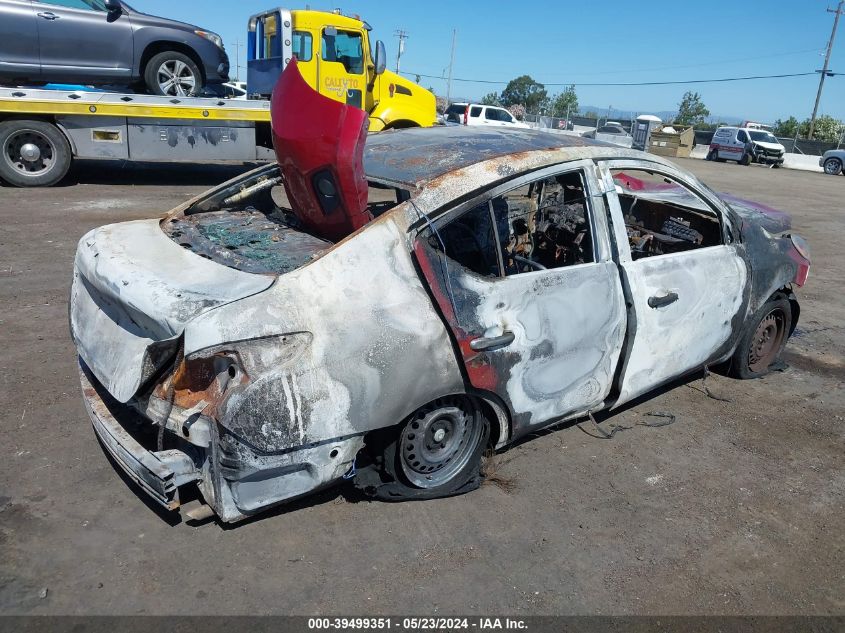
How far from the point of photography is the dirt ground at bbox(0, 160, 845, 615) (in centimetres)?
257

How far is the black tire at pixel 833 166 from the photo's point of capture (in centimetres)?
3009

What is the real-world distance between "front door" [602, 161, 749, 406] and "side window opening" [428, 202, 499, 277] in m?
0.74

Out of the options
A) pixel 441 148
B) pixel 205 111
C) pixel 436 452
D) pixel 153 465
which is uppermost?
pixel 205 111

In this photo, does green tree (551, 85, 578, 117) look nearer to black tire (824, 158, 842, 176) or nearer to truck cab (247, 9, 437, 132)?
black tire (824, 158, 842, 176)

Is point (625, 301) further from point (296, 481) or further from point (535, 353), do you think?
point (296, 481)

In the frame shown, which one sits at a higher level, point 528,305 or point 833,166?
point 833,166

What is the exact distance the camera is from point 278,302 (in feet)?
8.29

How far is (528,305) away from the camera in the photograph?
3105 mm

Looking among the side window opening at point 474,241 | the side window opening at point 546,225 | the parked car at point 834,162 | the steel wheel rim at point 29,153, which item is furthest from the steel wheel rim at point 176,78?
the parked car at point 834,162

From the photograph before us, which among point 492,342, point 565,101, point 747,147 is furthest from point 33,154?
point 565,101

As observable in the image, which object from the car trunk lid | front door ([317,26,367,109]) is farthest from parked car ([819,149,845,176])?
the car trunk lid

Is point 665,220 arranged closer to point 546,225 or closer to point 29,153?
point 546,225

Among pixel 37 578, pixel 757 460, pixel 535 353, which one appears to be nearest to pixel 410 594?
pixel 535 353

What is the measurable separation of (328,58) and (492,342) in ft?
32.9
